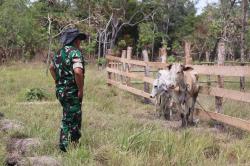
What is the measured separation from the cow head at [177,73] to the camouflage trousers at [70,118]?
7.71ft

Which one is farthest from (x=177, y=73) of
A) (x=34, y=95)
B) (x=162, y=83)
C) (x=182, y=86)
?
(x=34, y=95)

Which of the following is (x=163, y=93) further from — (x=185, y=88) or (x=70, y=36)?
(x=70, y=36)

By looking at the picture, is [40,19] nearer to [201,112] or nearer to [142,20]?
[142,20]

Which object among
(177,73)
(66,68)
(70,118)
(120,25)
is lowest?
(70,118)

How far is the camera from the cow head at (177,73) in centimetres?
775

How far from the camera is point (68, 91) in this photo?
587 cm

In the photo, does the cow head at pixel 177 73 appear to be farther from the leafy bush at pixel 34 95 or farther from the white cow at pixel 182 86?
the leafy bush at pixel 34 95

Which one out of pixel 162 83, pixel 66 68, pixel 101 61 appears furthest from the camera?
pixel 101 61

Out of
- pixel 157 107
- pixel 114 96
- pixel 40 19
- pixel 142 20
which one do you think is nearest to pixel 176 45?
pixel 142 20

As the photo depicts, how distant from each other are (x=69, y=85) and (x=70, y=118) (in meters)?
0.44

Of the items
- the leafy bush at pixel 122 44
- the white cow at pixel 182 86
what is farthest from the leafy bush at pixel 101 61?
the white cow at pixel 182 86

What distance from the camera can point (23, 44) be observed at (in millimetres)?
30141

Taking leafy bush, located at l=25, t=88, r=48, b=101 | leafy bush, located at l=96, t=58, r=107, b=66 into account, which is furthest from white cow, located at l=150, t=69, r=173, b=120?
leafy bush, located at l=96, t=58, r=107, b=66

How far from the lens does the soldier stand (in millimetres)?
5801
